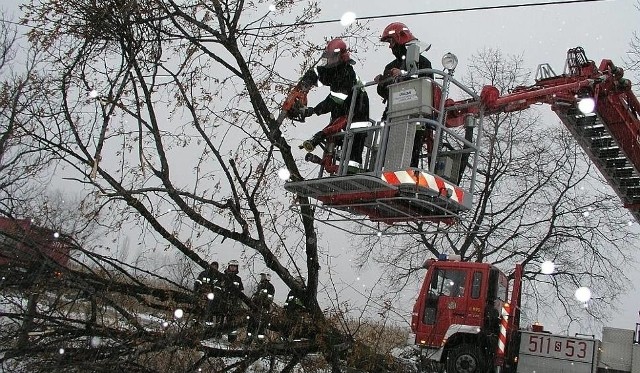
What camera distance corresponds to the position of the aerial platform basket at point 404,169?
20.1 feet

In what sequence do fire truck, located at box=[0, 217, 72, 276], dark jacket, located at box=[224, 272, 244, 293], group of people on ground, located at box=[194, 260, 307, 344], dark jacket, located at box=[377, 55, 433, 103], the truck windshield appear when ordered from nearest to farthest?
1. fire truck, located at box=[0, 217, 72, 276]
2. dark jacket, located at box=[377, 55, 433, 103]
3. group of people on ground, located at box=[194, 260, 307, 344]
4. dark jacket, located at box=[224, 272, 244, 293]
5. the truck windshield

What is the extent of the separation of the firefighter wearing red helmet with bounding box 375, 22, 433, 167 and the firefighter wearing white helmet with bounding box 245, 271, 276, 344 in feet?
7.48

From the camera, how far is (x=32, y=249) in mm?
6559

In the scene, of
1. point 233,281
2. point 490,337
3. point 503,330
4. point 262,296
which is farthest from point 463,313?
point 233,281

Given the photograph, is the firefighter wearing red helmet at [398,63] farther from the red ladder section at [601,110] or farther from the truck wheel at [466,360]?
the truck wheel at [466,360]

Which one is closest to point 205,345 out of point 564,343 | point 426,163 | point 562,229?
point 426,163

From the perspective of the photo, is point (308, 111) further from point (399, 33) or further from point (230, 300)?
point (230, 300)

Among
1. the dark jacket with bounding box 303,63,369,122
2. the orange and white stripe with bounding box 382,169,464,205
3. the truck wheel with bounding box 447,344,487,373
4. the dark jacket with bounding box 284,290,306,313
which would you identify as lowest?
the truck wheel with bounding box 447,344,487,373

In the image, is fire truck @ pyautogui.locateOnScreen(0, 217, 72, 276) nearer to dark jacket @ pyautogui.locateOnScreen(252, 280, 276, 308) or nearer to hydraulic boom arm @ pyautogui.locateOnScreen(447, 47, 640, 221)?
dark jacket @ pyautogui.locateOnScreen(252, 280, 276, 308)

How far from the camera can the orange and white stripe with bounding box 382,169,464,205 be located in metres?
6.04

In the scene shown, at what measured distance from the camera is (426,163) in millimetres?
7086

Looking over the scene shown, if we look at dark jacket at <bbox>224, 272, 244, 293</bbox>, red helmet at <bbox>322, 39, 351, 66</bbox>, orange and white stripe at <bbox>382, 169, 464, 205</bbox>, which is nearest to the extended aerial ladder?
orange and white stripe at <bbox>382, 169, 464, 205</bbox>

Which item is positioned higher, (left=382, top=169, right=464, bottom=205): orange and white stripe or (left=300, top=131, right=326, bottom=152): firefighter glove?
(left=300, top=131, right=326, bottom=152): firefighter glove

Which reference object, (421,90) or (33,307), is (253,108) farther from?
(33,307)
